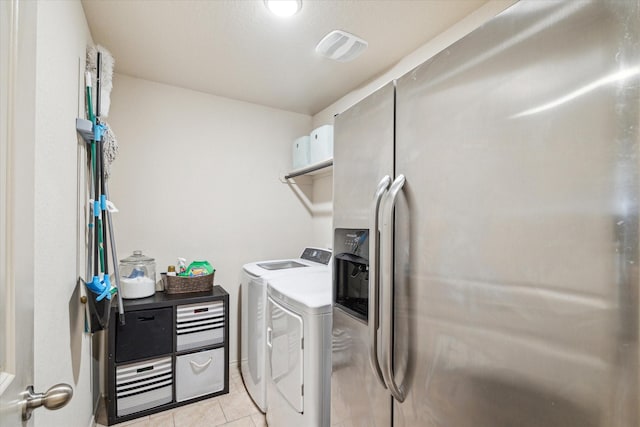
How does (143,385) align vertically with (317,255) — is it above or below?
below

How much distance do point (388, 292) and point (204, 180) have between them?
2244 millimetres

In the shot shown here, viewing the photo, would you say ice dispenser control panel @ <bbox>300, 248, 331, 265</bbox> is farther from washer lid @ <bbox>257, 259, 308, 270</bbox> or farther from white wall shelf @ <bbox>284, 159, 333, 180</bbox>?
white wall shelf @ <bbox>284, 159, 333, 180</bbox>

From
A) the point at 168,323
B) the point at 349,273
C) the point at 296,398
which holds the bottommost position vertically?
the point at 296,398

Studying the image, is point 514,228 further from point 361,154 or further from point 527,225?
point 361,154

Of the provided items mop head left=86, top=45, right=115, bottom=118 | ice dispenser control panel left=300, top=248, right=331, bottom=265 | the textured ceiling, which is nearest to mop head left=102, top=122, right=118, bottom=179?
mop head left=86, top=45, right=115, bottom=118

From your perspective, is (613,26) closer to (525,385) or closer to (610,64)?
(610,64)

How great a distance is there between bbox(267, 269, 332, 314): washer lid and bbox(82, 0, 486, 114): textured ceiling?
1.52 m

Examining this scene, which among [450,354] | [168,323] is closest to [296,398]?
[450,354]

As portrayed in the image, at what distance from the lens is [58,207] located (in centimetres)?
118

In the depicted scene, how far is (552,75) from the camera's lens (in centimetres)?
58

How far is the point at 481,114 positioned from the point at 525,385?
0.59 m

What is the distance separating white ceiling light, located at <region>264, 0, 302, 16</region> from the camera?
154 centimetres

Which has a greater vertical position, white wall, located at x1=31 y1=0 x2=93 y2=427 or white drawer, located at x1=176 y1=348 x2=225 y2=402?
white wall, located at x1=31 y1=0 x2=93 y2=427

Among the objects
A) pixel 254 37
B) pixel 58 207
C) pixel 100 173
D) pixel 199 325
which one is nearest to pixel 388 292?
pixel 58 207
